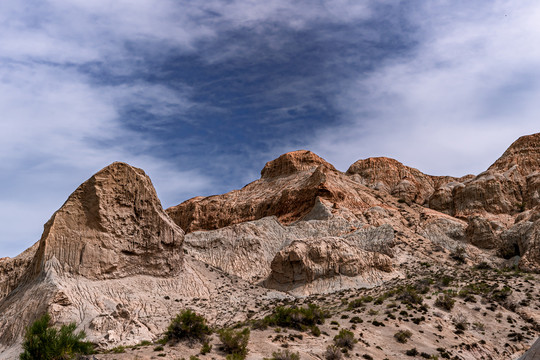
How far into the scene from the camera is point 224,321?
139 ft

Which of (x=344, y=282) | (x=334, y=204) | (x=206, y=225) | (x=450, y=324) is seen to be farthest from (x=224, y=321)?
(x=206, y=225)

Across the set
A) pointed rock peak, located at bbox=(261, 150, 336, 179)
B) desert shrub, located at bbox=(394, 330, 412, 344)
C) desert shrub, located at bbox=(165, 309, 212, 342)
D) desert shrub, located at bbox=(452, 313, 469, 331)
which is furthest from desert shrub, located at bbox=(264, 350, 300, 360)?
pointed rock peak, located at bbox=(261, 150, 336, 179)

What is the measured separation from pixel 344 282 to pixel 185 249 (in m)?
19.2

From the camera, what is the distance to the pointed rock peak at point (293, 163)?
314 feet

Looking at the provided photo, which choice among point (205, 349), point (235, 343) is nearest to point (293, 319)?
point (235, 343)

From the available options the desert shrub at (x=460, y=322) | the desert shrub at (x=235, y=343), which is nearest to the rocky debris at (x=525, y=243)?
the desert shrub at (x=460, y=322)

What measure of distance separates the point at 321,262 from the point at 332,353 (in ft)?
80.1

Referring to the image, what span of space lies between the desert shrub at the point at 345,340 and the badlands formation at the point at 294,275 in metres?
0.35

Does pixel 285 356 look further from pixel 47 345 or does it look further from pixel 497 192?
pixel 497 192

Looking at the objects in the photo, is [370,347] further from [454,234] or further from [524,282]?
[454,234]

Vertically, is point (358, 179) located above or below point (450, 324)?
above

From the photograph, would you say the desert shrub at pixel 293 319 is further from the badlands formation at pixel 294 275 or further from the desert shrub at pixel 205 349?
the desert shrub at pixel 205 349

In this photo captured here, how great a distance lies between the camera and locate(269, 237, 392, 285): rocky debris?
168ft

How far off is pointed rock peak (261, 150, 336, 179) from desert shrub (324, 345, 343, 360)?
217 feet
